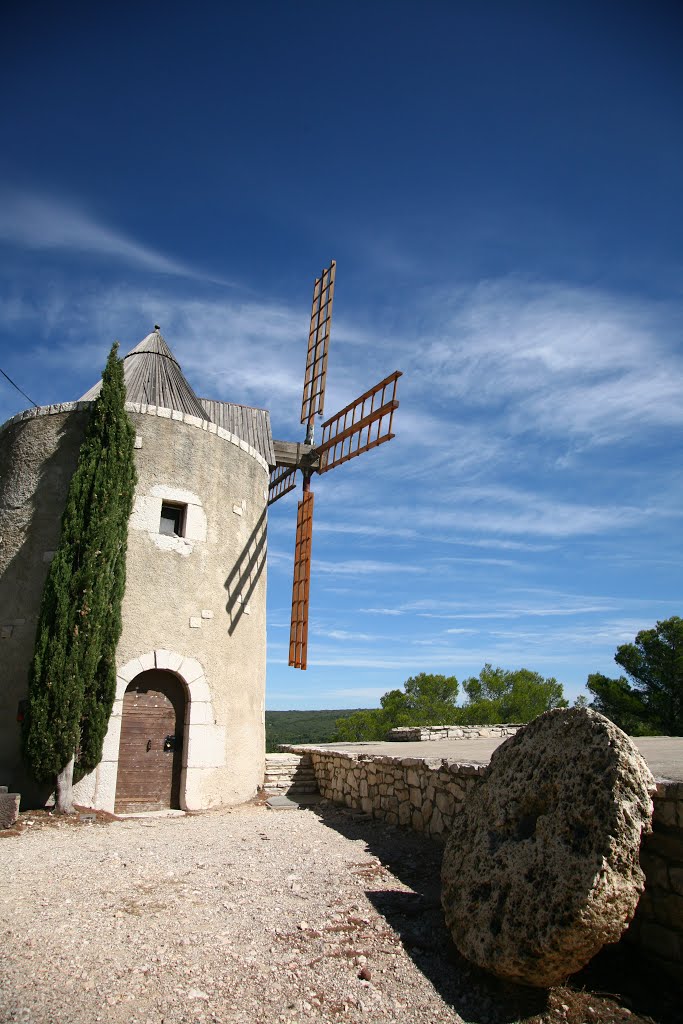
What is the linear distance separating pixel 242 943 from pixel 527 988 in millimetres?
1610

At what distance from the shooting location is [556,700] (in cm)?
2286

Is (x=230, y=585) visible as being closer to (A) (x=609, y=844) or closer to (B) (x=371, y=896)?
(B) (x=371, y=896)

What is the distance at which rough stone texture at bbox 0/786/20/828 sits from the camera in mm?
6852

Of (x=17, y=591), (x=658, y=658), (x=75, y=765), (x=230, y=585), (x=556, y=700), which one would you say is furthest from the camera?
(x=556, y=700)

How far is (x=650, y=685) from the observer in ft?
57.2

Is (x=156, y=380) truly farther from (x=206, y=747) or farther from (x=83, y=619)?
(x=206, y=747)

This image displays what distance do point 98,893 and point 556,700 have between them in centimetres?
2100

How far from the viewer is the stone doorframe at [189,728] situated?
830 centimetres

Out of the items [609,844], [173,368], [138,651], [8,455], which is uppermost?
[173,368]


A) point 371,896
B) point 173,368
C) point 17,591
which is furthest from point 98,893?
point 173,368

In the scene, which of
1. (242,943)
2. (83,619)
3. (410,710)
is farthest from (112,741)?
(410,710)

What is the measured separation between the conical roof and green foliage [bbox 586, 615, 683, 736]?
13.5 metres

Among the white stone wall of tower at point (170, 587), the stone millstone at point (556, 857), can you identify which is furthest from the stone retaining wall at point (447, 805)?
the white stone wall of tower at point (170, 587)

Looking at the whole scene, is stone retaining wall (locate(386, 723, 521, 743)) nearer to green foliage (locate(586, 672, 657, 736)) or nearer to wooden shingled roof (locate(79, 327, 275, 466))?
green foliage (locate(586, 672, 657, 736))
